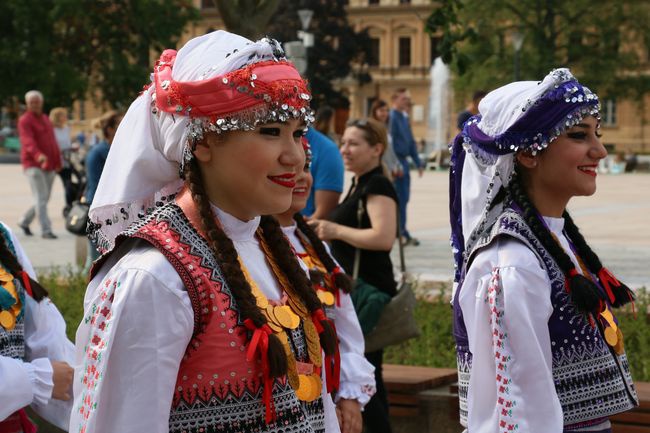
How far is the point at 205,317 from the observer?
2590mm

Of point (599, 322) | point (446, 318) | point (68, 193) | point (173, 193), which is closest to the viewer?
point (173, 193)

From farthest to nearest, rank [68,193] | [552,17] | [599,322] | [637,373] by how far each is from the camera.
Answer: [552,17], [68,193], [637,373], [599,322]

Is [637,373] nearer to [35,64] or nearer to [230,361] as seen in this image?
[230,361]

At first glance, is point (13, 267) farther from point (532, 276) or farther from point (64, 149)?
point (64, 149)

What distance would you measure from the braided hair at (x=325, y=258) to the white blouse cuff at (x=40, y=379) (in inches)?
41.0

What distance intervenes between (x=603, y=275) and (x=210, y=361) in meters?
1.64

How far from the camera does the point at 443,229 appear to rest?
17.1 meters

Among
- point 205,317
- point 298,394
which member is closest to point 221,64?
point 205,317

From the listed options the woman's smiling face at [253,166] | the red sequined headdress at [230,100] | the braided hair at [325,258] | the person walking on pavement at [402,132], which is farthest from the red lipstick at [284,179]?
the person walking on pavement at [402,132]

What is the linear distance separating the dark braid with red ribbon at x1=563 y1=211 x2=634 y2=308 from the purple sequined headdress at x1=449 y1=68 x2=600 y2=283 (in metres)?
0.35

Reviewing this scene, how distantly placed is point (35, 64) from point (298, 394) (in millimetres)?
50749

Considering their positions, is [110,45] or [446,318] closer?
[446,318]

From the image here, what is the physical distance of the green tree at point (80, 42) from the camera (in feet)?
167

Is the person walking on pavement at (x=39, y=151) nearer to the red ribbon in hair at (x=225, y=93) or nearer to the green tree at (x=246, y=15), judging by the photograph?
the green tree at (x=246, y=15)
